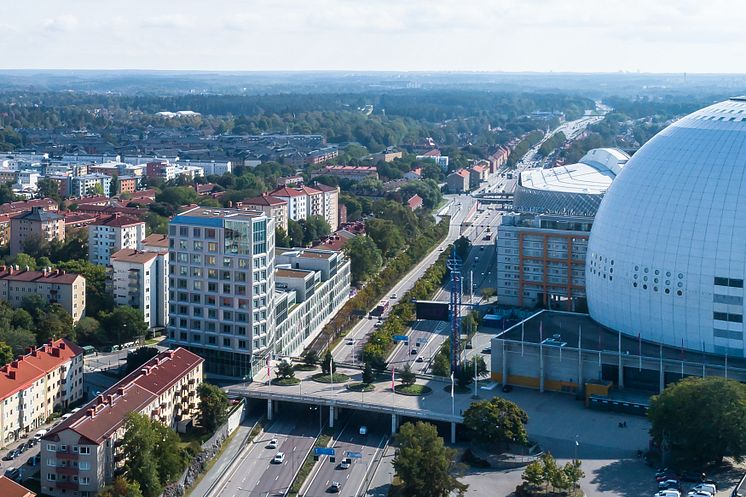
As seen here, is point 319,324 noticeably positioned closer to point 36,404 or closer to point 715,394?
point 36,404

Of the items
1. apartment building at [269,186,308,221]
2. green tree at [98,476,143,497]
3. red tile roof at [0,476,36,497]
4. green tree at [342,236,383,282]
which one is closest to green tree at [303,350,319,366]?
green tree at [98,476,143,497]

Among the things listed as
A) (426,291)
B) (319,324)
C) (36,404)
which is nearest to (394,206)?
(426,291)

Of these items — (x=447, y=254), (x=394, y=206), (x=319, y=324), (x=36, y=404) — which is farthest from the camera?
(x=394, y=206)

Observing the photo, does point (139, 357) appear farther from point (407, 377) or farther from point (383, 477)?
point (383, 477)

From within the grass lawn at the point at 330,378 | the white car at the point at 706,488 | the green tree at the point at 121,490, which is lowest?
the white car at the point at 706,488

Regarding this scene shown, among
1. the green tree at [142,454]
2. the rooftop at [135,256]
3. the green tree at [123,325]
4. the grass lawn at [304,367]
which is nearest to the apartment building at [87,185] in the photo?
the rooftop at [135,256]

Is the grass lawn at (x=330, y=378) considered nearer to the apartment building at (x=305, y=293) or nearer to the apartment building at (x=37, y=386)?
the apartment building at (x=305, y=293)

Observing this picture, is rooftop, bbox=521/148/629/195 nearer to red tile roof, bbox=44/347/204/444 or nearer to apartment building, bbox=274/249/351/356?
apartment building, bbox=274/249/351/356
